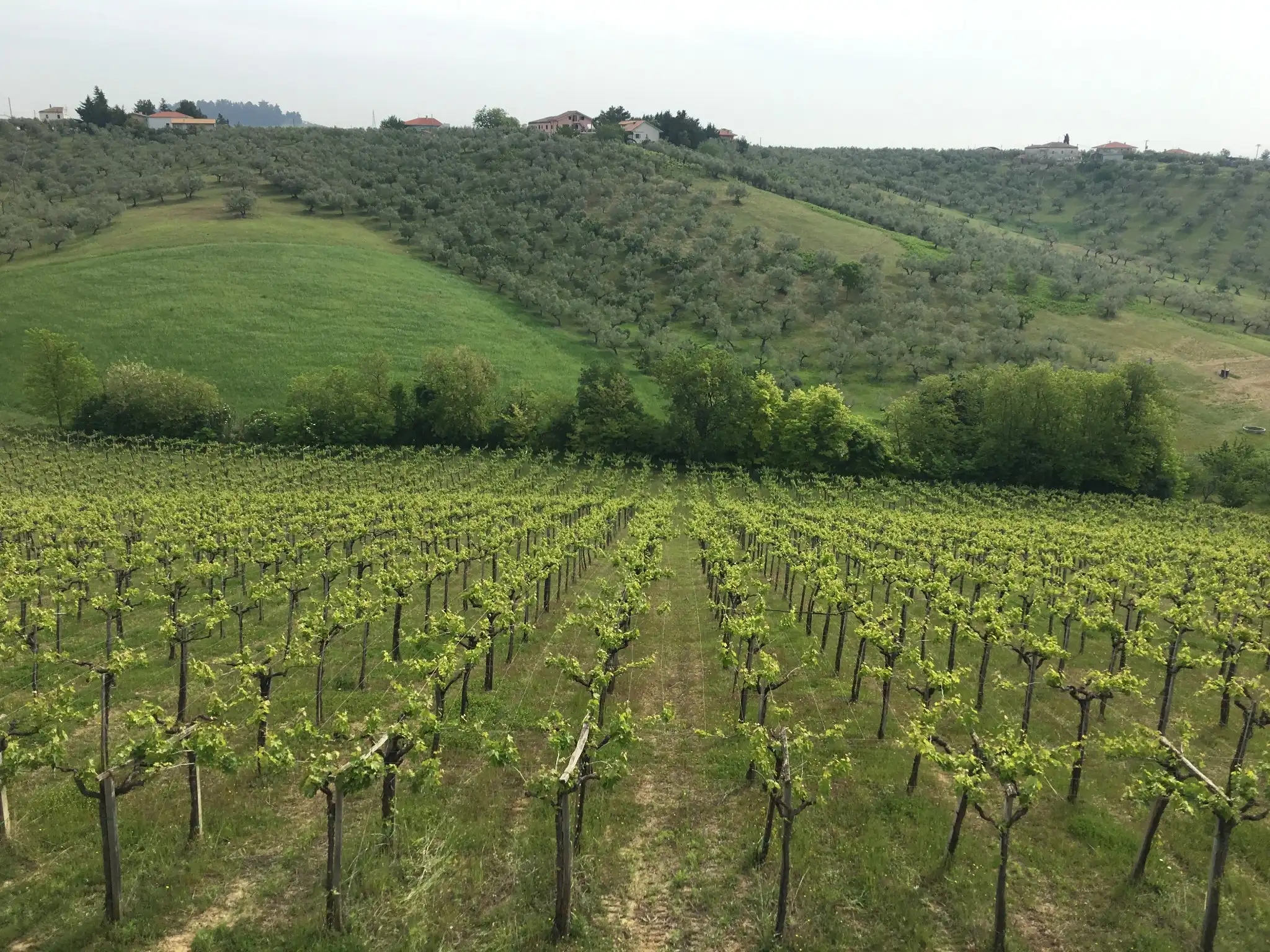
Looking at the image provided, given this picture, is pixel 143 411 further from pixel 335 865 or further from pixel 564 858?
pixel 564 858

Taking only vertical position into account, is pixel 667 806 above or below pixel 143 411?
below

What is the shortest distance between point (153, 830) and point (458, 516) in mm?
30369

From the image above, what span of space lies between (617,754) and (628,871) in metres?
3.95

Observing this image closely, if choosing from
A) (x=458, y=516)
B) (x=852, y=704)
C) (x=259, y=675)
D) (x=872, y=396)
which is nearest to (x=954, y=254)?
(x=872, y=396)

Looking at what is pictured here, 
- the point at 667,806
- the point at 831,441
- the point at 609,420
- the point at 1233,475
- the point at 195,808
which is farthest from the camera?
the point at 609,420

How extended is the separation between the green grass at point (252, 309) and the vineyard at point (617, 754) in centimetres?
5695

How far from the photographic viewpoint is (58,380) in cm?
7150

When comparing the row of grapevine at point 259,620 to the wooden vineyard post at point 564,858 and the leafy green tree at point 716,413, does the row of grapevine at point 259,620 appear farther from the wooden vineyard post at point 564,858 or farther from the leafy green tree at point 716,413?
the leafy green tree at point 716,413

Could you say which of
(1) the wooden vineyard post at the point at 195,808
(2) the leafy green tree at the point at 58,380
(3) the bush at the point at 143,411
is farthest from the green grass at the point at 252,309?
(1) the wooden vineyard post at the point at 195,808

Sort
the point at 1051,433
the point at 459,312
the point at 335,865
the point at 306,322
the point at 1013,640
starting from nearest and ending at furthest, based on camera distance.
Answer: the point at 335,865 → the point at 1013,640 → the point at 1051,433 → the point at 306,322 → the point at 459,312

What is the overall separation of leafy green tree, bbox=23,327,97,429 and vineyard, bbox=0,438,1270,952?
151 feet

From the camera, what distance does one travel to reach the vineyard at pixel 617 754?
12953mm

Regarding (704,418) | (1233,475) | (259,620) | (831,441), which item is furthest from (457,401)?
(1233,475)

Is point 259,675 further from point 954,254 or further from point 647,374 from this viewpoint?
point 954,254
